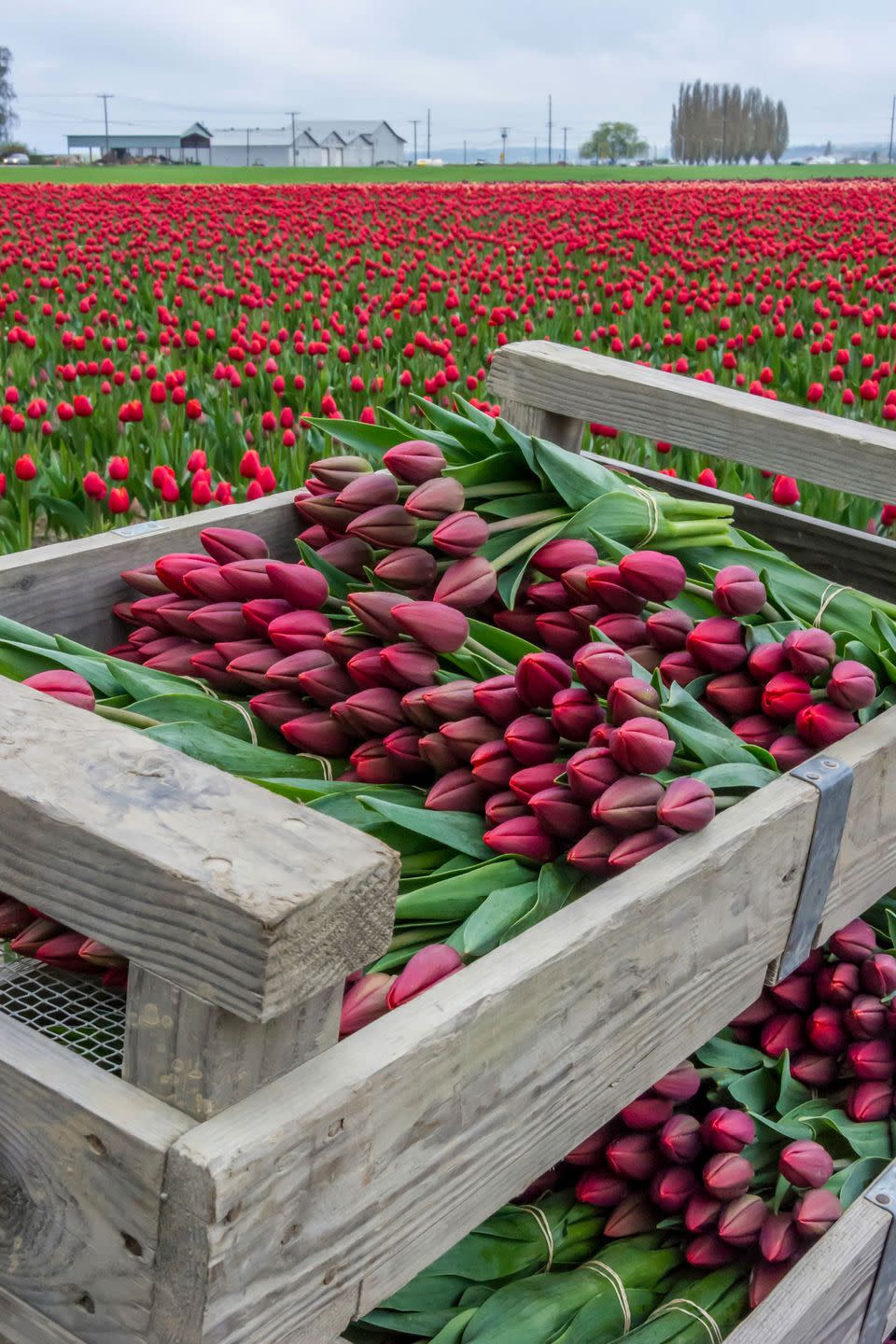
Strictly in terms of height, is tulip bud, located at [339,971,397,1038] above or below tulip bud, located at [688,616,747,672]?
below

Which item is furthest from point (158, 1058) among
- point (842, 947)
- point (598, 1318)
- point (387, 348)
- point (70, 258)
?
point (70, 258)

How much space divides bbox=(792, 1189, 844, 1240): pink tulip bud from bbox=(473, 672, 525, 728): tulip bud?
25.2 inches

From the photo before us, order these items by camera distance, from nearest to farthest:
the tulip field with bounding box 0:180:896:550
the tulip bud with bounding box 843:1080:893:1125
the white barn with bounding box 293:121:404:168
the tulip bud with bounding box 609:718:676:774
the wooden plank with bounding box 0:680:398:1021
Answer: the wooden plank with bounding box 0:680:398:1021
the tulip bud with bounding box 609:718:676:774
the tulip bud with bounding box 843:1080:893:1125
the tulip field with bounding box 0:180:896:550
the white barn with bounding box 293:121:404:168

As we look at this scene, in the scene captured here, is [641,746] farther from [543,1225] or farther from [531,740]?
[543,1225]

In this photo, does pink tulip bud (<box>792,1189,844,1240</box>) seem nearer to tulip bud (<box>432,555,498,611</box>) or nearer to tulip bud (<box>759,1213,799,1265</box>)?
tulip bud (<box>759,1213,799,1265</box>)

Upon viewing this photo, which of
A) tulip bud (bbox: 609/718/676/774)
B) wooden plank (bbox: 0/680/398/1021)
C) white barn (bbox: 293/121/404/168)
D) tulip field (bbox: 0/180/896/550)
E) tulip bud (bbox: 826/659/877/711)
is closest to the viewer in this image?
wooden plank (bbox: 0/680/398/1021)

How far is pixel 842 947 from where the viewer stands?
1.68 metres

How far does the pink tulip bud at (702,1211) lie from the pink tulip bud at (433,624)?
69 cm

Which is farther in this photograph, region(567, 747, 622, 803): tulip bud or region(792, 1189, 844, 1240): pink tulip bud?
region(792, 1189, 844, 1240): pink tulip bud

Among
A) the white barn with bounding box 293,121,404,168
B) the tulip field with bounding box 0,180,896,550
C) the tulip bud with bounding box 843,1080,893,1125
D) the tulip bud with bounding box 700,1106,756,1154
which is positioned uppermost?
the white barn with bounding box 293,121,404,168

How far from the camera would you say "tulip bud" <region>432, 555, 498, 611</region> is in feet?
4.41

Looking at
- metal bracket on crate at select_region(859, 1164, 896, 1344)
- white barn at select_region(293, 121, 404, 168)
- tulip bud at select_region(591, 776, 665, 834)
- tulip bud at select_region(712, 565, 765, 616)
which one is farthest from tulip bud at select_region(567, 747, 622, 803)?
white barn at select_region(293, 121, 404, 168)

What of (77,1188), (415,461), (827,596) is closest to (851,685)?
(827,596)

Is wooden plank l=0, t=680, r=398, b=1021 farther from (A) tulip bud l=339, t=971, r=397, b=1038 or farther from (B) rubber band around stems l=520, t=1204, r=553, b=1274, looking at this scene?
(B) rubber band around stems l=520, t=1204, r=553, b=1274
